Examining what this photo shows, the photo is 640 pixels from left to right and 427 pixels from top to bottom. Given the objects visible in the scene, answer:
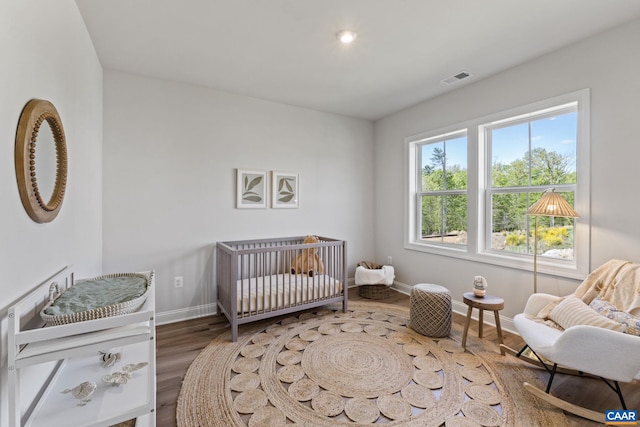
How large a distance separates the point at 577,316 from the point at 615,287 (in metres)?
0.37

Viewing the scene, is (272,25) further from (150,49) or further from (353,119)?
(353,119)

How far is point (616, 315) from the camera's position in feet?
5.63

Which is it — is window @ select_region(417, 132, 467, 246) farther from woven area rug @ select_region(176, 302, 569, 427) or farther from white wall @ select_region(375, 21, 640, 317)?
woven area rug @ select_region(176, 302, 569, 427)

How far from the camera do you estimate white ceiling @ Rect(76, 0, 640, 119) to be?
6.23ft

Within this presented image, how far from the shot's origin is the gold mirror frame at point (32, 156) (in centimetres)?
115

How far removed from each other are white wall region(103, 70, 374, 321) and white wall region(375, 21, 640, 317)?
5.86 feet

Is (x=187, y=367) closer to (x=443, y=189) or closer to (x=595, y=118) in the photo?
(x=443, y=189)

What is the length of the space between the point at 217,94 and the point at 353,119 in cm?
197

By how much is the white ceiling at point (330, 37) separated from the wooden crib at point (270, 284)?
174cm

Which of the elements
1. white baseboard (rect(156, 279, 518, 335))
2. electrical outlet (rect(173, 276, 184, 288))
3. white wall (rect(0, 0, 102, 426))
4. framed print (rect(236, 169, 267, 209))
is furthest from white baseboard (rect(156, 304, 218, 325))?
framed print (rect(236, 169, 267, 209))

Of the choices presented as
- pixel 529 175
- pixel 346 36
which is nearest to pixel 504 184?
pixel 529 175

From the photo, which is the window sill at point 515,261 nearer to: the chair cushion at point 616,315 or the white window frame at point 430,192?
the white window frame at point 430,192

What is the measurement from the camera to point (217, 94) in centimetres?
319

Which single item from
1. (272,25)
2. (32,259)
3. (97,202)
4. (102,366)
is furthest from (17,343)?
(272,25)
